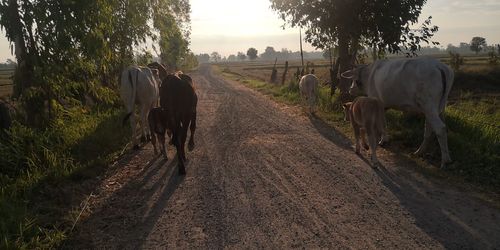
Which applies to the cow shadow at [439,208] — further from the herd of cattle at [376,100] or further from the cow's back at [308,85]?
the cow's back at [308,85]

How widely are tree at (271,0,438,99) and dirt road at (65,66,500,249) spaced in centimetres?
665

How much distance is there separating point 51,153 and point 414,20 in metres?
11.7

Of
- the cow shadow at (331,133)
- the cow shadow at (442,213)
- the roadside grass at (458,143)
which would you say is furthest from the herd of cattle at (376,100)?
the cow shadow at (442,213)

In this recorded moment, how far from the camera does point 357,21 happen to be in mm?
14422

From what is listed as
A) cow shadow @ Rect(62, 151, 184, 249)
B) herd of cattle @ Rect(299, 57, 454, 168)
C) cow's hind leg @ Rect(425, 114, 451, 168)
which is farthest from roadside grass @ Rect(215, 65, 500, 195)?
cow shadow @ Rect(62, 151, 184, 249)

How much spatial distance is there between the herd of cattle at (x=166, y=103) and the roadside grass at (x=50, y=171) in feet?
3.63

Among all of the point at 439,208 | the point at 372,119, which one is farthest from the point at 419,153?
the point at 439,208

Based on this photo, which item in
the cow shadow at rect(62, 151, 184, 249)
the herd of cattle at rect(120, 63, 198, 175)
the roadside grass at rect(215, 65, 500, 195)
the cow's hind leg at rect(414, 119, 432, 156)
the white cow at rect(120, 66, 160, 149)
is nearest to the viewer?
the cow shadow at rect(62, 151, 184, 249)

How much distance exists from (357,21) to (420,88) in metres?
7.07

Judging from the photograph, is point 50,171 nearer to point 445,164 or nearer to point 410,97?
point 410,97

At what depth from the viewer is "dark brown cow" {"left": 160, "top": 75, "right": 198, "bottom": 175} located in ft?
24.3

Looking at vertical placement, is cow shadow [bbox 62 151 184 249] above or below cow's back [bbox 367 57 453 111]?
below

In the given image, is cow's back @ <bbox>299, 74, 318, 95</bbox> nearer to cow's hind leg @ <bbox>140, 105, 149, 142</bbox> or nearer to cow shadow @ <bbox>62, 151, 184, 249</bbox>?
cow's hind leg @ <bbox>140, 105, 149, 142</bbox>

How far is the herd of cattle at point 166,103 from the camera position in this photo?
752 centimetres
